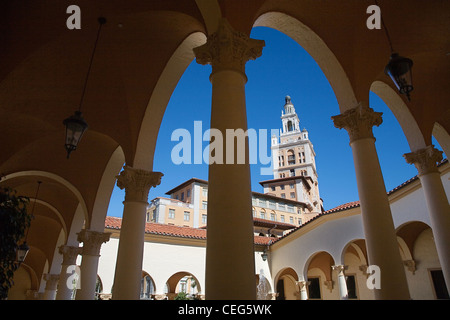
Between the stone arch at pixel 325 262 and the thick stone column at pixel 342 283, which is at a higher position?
the stone arch at pixel 325 262

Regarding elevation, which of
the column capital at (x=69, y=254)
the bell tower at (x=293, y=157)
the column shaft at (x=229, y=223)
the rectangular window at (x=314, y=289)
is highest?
the bell tower at (x=293, y=157)

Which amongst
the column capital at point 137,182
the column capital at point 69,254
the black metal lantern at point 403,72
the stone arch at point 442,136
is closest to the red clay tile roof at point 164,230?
the column capital at point 69,254

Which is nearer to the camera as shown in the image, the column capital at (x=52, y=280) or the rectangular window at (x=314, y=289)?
the column capital at (x=52, y=280)

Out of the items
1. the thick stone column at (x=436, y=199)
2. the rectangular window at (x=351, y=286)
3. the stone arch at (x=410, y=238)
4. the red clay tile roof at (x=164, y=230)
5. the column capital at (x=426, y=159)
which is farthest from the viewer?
the rectangular window at (x=351, y=286)

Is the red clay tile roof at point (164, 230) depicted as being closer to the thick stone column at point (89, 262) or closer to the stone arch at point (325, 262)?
the stone arch at point (325, 262)

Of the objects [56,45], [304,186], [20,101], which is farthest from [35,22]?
[304,186]

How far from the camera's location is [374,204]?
18.6ft

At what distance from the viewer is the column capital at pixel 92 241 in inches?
434

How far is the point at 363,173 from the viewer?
5.94 m

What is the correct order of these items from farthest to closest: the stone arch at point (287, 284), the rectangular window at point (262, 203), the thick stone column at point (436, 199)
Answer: the rectangular window at point (262, 203), the stone arch at point (287, 284), the thick stone column at point (436, 199)

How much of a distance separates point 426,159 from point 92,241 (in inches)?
407

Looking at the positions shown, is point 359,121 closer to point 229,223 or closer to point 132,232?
point 229,223

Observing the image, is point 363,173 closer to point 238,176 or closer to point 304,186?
point 238,176

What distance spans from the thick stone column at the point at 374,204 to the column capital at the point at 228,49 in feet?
9.04
